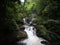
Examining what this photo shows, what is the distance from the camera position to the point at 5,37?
30.4ft

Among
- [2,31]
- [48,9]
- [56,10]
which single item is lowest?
[2,31]

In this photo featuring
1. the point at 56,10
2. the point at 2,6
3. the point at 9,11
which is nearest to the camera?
the point at 2,6

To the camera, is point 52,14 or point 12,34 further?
point 52,14

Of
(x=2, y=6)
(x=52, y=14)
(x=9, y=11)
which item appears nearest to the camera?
(x=2, y=6)

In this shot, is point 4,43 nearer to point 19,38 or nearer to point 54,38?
point 19,38

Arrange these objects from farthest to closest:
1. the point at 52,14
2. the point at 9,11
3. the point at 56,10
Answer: the point at 52,14
the point at 56,10
the point at 9,11

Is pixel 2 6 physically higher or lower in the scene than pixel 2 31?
higher

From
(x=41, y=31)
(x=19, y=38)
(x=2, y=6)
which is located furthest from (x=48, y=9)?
(x=2, y=6)

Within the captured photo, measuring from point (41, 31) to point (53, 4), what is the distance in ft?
9.39

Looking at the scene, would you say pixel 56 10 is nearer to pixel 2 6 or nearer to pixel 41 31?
pixel 41 31

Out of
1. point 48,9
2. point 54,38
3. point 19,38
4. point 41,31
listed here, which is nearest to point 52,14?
point 48,9

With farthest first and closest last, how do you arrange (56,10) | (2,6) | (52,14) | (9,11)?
(52,14), (56,10), (9,11), (2,6)

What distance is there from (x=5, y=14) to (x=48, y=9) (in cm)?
469

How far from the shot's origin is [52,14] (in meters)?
12.0
